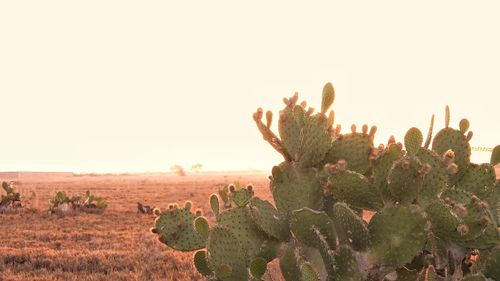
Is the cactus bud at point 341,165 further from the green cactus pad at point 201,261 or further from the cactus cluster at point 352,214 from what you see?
the green cactus pad at point 201,261

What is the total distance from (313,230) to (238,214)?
53 cm

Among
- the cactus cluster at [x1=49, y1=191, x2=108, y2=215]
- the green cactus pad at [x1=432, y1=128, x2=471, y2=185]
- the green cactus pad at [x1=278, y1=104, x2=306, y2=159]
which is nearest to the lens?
the green cactus pad at [x1=278, y1=104, x2=306, y2=159]

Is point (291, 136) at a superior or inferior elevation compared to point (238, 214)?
superior

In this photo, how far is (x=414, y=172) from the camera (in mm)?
2314

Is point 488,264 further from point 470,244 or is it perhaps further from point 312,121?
point 312,121

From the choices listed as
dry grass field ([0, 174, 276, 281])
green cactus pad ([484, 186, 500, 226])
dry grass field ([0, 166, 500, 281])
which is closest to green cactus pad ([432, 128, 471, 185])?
green cactus pad ([484, 186, 500, 226])

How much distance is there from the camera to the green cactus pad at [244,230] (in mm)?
2861

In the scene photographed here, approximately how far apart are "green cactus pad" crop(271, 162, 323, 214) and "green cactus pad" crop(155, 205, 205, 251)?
578mm

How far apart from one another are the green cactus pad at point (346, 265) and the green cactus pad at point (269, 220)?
34 centimetres

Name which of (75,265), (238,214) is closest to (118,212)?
(75,265)

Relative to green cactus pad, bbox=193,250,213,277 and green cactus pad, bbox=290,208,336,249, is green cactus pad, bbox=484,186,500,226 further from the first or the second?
green cactus pad, bbox=193,250,213,277

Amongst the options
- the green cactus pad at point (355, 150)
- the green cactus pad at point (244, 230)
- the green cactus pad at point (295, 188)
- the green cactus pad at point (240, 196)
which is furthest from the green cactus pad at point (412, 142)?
the green cactus pad at point (240, 196)

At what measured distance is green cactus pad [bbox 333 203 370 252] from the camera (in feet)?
7.78

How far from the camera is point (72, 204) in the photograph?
71.4 ft
